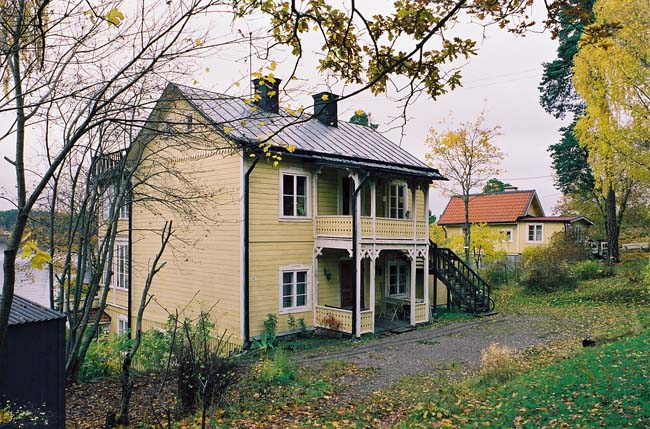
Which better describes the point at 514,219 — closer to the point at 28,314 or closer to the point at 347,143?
the point at 347,143

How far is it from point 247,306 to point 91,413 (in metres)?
6.19

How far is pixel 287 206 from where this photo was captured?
50.8ft

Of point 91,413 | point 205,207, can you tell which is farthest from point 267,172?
point 91,413

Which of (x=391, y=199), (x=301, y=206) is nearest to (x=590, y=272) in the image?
(x=391, y=199)

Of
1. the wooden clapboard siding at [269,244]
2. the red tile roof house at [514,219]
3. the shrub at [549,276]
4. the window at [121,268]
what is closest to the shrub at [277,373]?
the wooden clapboard siding at [269,244]

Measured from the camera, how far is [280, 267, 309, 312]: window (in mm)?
15156

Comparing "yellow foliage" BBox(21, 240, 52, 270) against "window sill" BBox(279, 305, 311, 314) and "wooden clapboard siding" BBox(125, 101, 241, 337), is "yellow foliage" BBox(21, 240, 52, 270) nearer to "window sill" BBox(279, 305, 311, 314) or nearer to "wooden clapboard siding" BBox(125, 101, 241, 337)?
"wooden clapboard siding" BBox(125, 101, 241, 337)

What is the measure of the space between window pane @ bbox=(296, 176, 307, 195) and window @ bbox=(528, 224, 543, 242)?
1076 inches

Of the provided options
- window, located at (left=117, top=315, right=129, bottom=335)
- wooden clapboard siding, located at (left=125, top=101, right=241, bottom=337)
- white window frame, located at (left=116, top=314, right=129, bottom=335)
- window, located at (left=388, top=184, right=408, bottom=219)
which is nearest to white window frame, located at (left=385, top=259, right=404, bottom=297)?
window, located at (left=388, top=184, right=408, bottom=219)

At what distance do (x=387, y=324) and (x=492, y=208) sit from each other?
2669 centimetres

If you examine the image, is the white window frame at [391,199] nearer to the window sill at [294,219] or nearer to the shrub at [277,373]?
the window sill at [294,219]

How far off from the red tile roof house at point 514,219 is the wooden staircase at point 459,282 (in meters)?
17.7

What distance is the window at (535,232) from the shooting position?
1453 inches

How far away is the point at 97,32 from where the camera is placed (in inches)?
176
